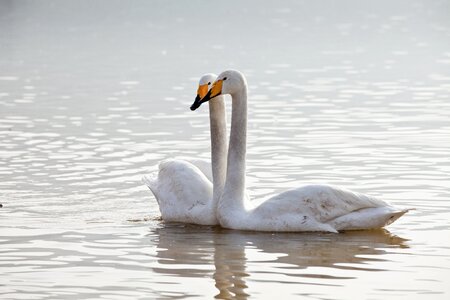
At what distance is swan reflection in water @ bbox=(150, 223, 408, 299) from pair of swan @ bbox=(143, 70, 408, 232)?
0.12m

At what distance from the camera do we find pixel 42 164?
53.7ft

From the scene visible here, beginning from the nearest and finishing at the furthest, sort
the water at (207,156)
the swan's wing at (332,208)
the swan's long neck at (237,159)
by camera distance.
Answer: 1. the water at (207,156)
2. the swan's wing at (332,208)
3. the swan's long neck at (237,159)

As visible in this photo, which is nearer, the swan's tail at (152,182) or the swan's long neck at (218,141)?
the swan's long neck at (218,141)

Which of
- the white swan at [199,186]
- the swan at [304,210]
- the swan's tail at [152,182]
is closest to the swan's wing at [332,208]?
the swan at [304,210]

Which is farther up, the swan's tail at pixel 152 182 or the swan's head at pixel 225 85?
the swan's head at pixel 225 85

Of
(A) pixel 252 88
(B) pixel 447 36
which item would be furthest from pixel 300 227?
(B) pixel 447 36

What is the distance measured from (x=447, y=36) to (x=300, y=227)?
3497 centimetres

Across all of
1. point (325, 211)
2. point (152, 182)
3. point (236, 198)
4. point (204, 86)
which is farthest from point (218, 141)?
point (325, 211)

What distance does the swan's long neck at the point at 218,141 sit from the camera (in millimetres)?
12953

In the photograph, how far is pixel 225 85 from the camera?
12672 millimetres

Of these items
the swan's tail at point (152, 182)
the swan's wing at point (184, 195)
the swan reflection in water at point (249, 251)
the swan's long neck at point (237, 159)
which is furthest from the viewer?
the swan's tail at point (152, 182)

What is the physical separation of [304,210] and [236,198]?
79 centimetres

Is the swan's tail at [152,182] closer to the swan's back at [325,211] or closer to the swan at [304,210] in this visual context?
the swan at [304,210]

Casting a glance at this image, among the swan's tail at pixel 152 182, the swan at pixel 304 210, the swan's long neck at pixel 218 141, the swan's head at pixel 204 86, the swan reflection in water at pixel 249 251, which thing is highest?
the swan's head at pixel 204 86
